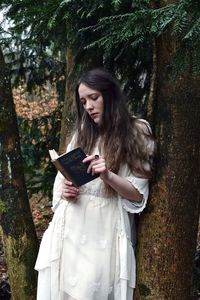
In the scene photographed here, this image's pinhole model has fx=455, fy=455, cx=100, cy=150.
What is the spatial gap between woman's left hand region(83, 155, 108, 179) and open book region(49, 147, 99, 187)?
0.03 meters

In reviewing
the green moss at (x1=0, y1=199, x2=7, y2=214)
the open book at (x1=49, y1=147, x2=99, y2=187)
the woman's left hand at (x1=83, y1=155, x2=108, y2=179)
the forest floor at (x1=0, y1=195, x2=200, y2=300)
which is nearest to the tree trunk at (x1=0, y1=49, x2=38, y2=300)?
the green moss at (x1=0, y1=199, x2=7, y2=214)

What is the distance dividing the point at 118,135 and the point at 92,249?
722 mm

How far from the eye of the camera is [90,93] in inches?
111

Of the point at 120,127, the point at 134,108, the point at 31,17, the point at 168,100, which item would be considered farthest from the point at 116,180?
the point at 134,108

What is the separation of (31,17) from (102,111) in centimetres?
84

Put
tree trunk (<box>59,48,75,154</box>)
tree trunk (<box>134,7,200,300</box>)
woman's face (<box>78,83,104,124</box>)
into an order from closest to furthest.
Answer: tree trunk (<box>134,7,200,300</box>)
woman's face (<box>78,83,104,124</box>)
tree trunk (<box>59,48,75,154</box>)

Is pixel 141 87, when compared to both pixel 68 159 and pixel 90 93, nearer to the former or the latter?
pixel 90 93

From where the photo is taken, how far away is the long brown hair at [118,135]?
108 inches

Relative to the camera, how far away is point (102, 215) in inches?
111

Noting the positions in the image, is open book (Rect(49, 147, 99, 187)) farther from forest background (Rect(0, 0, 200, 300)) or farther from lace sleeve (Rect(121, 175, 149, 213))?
forest background (Rect(0, 0, 200, 300))

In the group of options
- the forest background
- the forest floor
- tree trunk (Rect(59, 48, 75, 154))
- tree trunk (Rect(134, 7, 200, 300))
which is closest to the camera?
the forest background

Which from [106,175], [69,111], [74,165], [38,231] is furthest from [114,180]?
[38,231]

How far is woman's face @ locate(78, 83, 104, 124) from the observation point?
111 inches

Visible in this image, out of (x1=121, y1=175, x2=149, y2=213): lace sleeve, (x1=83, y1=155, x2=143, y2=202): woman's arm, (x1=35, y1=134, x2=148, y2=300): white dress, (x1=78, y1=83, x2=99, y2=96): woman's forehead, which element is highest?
(x1=78, y1=83, x2=99, y2=96): woman's forehead
